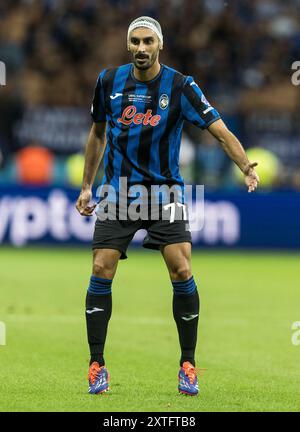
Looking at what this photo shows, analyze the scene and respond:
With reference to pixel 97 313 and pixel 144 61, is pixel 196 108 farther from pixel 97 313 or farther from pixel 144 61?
pixel 97 313

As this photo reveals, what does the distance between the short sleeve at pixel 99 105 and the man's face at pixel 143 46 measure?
1.19ft

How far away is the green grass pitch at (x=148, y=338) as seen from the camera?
669cm

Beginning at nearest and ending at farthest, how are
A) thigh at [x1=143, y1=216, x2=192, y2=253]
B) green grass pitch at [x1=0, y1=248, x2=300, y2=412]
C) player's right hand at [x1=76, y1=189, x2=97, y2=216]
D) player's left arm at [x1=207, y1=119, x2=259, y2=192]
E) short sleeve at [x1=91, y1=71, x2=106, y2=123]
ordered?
green grass pitch at [x1=0, y1=248, x2=300, y2=412] < player's left arm at [x1=207, y1=119, x2=259, y2=192] < thigh at [x1=143, y1=216, x2=192, y2=253] < short sleeve at [x1=91, y1=71, x2=106, y2=123] < player's right hand at [x1=76, y1=189, x2=97, y2=216]

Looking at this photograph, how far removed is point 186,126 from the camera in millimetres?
Result: 20266

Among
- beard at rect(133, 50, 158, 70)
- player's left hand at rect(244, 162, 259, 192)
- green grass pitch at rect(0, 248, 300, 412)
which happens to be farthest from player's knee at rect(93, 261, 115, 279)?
beard at rect(133, 50, 158, 70)

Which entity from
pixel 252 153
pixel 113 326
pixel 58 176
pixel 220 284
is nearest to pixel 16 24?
pixel 58 176

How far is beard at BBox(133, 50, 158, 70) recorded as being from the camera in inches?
266

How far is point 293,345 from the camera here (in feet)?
30.7

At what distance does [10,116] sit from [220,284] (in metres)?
8.06

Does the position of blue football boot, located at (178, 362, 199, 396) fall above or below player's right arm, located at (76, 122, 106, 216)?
below

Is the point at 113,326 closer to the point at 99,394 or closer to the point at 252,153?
the point at 99,394

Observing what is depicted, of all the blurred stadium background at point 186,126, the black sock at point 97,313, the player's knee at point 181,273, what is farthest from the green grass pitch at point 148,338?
the player's knee at point 181,273

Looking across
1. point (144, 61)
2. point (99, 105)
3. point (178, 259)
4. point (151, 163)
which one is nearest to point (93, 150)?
point (99, 105)

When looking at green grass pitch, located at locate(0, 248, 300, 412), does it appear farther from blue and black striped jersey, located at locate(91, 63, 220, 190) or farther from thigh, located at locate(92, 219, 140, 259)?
blue and black striped jersey, located at locate(91, 63, 220, 190)
